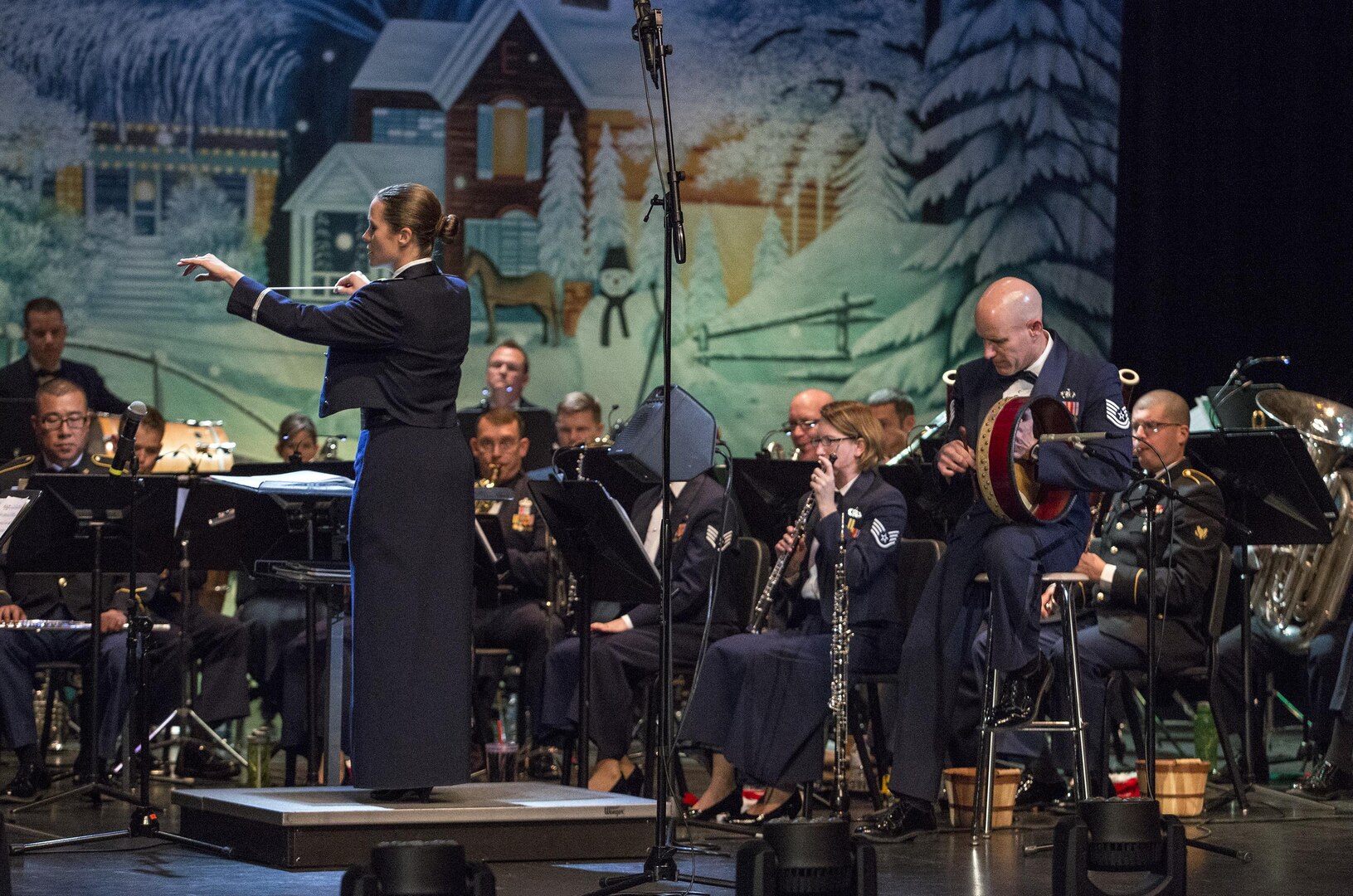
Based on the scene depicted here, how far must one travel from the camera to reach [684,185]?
36.0 feet

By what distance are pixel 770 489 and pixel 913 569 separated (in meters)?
0.61

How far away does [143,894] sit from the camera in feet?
15.0

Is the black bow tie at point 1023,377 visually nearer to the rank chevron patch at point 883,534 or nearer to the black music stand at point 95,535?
the rank chevron patch at point 883,534

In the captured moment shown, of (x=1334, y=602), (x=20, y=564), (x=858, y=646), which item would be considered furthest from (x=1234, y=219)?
(x=20, y=564)

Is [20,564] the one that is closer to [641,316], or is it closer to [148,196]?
[148,196]

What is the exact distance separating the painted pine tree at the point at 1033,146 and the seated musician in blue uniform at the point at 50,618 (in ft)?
18.5

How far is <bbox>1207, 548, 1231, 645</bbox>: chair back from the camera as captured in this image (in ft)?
21.1

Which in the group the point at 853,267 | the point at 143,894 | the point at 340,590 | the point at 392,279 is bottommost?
the point at 143,894

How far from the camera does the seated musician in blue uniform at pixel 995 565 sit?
557cm

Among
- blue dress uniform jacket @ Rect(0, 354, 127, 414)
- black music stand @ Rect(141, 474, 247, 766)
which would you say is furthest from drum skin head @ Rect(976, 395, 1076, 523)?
blue dress uniform jacket @ Rect(0, 354, 127, 414)

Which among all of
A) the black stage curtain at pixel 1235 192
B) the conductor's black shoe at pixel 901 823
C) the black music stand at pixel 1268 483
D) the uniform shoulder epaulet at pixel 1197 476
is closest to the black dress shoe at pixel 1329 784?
the black music stand at pixel 1268 483

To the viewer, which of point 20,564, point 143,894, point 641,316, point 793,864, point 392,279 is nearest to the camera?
point 793,864

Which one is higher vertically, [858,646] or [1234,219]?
[1234,219]

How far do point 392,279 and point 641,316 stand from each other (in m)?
5.98
